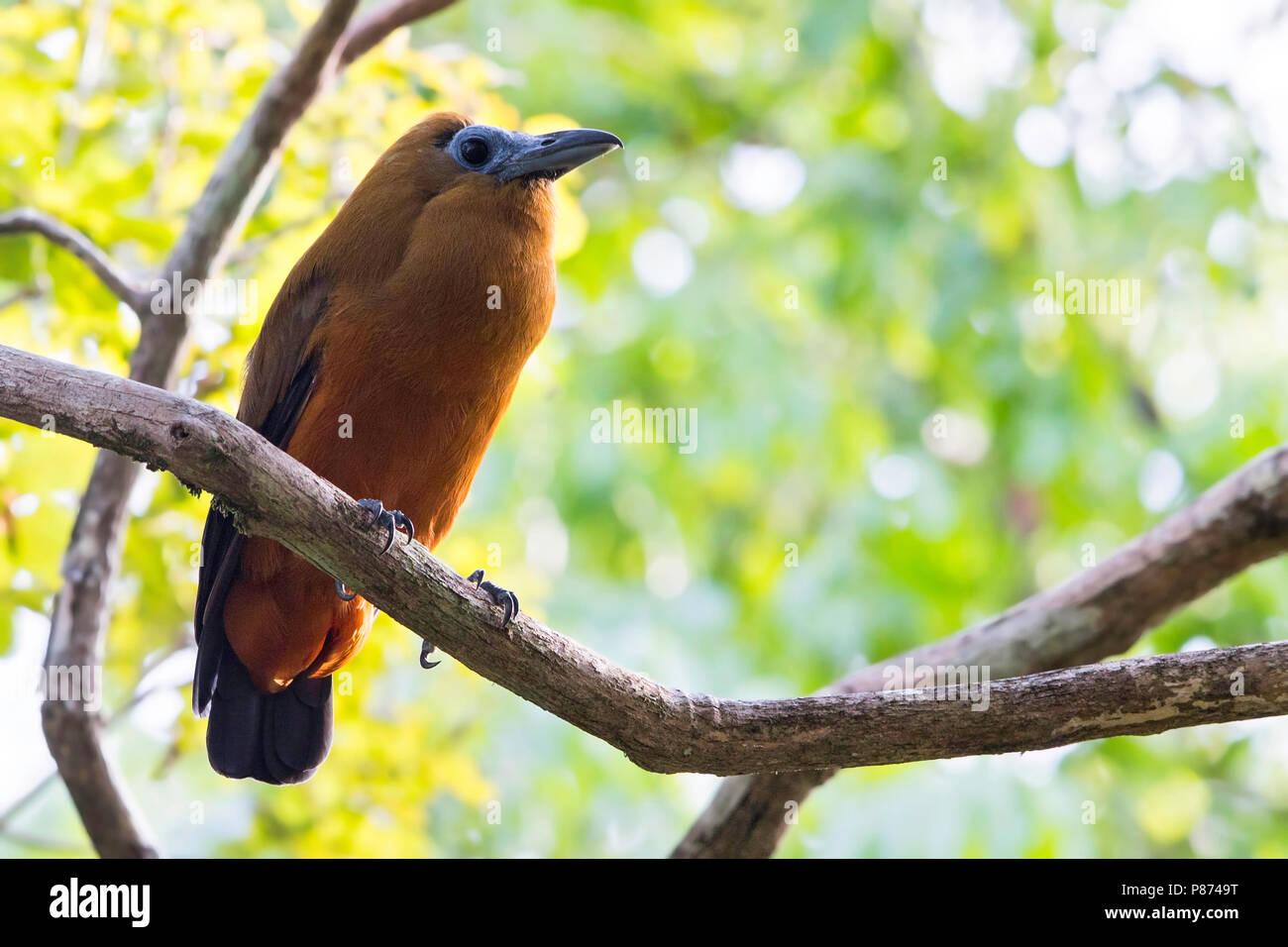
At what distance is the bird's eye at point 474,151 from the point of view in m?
3.01

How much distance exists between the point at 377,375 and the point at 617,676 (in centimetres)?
88

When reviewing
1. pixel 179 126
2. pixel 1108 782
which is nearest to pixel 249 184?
pixel 179 126

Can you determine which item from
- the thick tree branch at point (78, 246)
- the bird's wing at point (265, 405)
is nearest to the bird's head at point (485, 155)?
the bird's wing at point (265, 405)

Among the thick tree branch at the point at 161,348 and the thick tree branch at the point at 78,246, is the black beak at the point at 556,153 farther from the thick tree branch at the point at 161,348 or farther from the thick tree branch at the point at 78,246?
the thick tree branch at the point at 78,246

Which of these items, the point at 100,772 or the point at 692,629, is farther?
the point at 692,629

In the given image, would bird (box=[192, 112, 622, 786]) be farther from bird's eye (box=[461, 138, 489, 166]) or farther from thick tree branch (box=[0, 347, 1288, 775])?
thick tree branch (box=[0, 347, 1288, 775])

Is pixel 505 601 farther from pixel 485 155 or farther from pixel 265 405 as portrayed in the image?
pixel 485 155

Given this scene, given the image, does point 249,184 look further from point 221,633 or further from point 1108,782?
point 1108,782

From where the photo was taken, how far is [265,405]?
2889 mm

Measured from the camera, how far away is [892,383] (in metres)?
7.07

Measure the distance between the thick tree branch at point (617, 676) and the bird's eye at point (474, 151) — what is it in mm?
1165

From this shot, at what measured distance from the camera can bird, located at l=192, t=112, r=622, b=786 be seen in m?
2.70

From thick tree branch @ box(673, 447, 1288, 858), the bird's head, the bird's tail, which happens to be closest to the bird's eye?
the bird's head
